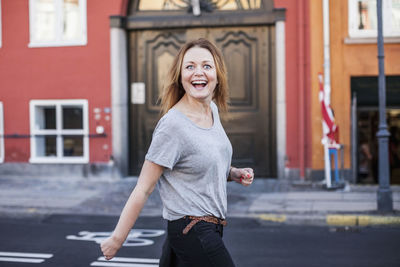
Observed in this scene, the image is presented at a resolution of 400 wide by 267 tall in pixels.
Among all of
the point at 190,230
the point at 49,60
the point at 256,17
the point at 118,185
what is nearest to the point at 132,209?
the point at 190,230

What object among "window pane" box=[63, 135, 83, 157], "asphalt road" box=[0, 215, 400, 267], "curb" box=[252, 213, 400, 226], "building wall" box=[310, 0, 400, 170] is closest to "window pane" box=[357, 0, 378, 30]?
"building wall" box=[310, 0, 400, 170]

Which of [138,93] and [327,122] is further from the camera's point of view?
[138,93]

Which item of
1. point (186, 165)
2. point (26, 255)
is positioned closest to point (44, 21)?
point (26, 255)

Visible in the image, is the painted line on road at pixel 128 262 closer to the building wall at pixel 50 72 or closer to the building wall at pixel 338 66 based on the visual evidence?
the building wall at pixel 338 66

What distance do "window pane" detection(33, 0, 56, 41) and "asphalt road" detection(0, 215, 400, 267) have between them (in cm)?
661

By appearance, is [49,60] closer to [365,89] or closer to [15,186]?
[15,186]

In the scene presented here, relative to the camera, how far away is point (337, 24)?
1296 centimetres

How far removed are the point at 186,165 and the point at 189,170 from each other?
3cm

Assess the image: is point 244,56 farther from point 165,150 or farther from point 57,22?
point 165,150

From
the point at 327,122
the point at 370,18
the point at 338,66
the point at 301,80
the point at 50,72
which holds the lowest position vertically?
the point at 327,122

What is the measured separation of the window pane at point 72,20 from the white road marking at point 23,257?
27.8 feet

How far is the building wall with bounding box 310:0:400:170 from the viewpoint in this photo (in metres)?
12.9

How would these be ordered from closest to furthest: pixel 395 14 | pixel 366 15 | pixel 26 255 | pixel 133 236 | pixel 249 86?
pixel 26 255, pixel 133 236, pixel 395 14, pixel 366 15, pixel 249 86

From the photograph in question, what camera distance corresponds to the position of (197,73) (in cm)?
304
